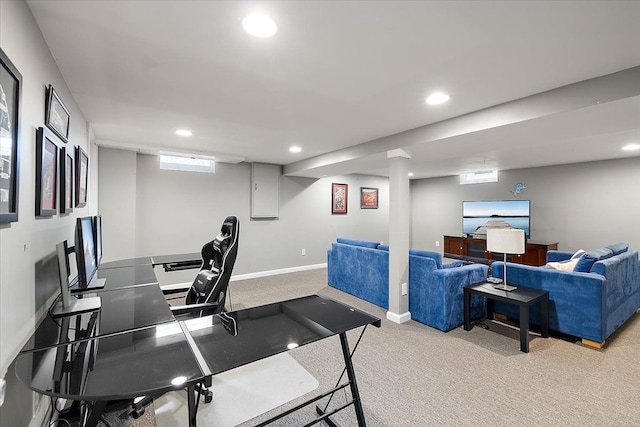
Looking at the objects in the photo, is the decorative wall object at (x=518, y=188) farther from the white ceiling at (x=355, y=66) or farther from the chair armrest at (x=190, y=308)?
the chair armrest at (x=190, y=308)

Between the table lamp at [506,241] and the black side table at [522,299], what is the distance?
13 cm

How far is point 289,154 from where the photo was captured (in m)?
4.79

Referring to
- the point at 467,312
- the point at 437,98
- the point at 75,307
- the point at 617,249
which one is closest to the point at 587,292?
the point at 467,312

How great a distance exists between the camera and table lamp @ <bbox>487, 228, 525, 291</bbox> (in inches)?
116

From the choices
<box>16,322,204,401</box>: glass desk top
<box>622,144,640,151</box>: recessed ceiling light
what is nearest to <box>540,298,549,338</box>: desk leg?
<box>622,144,640,151</box>: recessed ceiling light

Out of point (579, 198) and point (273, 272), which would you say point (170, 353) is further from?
point (579, 198)

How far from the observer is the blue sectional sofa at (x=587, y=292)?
2.75 metres

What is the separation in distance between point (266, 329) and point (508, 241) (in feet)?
8.90

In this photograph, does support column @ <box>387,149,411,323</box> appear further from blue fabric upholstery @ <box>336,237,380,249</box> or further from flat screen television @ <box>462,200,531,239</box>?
flat screen television @ <box>462,200,531,239</box>

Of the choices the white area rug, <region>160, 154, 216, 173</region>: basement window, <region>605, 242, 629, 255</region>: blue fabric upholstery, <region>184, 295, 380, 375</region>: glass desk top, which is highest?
<region>160, 154, 216, 173</region>: basement window

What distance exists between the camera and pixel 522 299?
8.96 feet

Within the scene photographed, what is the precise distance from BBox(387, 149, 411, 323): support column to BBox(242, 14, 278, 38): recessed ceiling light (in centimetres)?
231

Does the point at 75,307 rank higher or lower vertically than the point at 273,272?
higher

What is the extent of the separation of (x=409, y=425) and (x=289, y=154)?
393 cm
